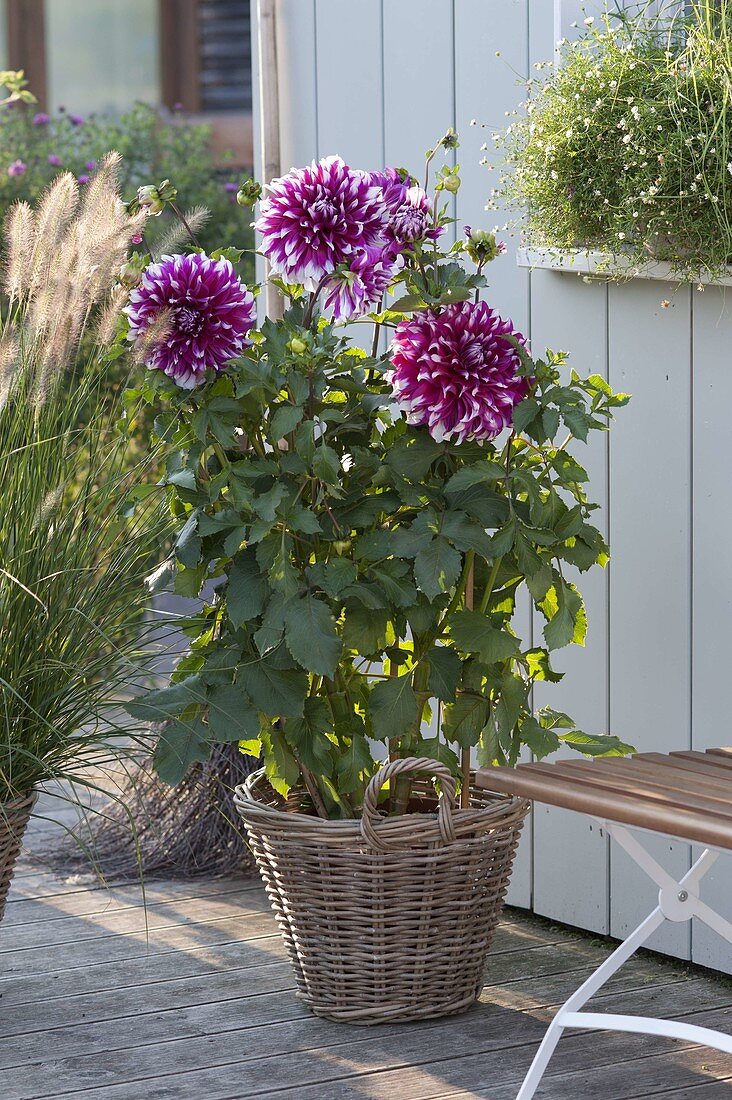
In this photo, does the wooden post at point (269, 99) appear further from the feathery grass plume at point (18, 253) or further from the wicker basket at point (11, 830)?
the wicker basket at point (11, 830)

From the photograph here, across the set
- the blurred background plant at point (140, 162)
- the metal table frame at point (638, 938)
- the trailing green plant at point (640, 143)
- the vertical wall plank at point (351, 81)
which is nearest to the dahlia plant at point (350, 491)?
the trailing green plant at point (640, 143)

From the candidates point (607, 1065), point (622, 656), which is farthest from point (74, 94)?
point (607, 1065)

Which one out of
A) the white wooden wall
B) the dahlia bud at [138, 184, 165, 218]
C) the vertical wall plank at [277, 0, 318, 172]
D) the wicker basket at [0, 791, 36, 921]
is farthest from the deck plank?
the vertical wall plank at [277, 0, 318, 172]

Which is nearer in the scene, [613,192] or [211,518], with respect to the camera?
[211,518]

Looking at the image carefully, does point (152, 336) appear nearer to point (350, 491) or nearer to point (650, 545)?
point (350, 491)

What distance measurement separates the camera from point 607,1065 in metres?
2.38

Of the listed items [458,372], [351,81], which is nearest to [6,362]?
[458,372]

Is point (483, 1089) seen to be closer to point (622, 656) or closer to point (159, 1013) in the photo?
point (159, 1013)

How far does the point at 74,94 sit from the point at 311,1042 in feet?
20.7

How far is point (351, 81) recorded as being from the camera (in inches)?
136

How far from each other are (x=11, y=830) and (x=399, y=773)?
610mm

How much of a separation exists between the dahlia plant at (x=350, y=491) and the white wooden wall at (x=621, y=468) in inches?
11.2

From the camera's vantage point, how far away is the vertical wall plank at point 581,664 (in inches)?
113

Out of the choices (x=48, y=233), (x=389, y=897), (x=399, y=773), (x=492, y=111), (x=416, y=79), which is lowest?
(x=389, y=897)
